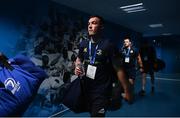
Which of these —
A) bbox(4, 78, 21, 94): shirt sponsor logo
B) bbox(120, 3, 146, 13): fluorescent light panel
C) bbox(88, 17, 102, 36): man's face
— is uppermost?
bbox(120, 3, 146, 13): fluorescent light panel

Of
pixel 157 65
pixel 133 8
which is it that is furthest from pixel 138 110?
pixel 157 65

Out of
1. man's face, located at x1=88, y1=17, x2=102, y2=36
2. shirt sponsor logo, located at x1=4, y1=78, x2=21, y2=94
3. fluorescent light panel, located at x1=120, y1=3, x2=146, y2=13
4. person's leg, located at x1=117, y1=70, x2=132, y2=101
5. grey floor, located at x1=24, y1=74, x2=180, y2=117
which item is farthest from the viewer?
fluorescent light panel, located at x1=120, y1=3, x2=146, y2=13

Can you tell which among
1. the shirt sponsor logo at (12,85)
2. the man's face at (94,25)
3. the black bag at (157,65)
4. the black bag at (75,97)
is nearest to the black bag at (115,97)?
the black bag at (75,97)

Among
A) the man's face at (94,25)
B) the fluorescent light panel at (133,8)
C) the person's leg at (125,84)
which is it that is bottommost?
the person's leg at (125,84)

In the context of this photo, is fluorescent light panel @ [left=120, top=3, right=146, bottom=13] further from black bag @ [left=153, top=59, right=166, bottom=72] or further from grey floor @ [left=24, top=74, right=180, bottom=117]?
grey floor @ [left=24, top=74, right=180, bottom=117]

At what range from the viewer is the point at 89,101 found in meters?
2.23

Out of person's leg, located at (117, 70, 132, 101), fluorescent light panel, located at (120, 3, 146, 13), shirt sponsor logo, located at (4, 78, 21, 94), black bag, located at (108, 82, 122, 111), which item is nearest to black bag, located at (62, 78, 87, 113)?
black bag, located at (108, 82, 122, 111)

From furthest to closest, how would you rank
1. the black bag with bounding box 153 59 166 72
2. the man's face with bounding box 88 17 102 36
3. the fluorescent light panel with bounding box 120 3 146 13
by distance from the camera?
the black bag with bounding box 153 59 166 72 → the fluorescent light panel with bounding box 120 3 146 13 → the man's face with bounding box 88 17 102 36

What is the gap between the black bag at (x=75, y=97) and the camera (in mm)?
2117

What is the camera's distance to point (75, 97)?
2.11m

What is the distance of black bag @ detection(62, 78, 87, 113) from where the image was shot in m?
2.12

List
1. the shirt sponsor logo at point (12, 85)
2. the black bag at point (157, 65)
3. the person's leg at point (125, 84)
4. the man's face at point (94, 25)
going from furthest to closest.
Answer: the black bag at point (157, 65), the man's face at point (94, 25), the person's leg at point (125, 84), the shirt sponsor logo at point (12, 85)

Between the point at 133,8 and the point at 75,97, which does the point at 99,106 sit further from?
the point at 133,8

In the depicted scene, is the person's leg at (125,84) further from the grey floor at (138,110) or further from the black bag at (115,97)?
the grey floor at (138,110)
